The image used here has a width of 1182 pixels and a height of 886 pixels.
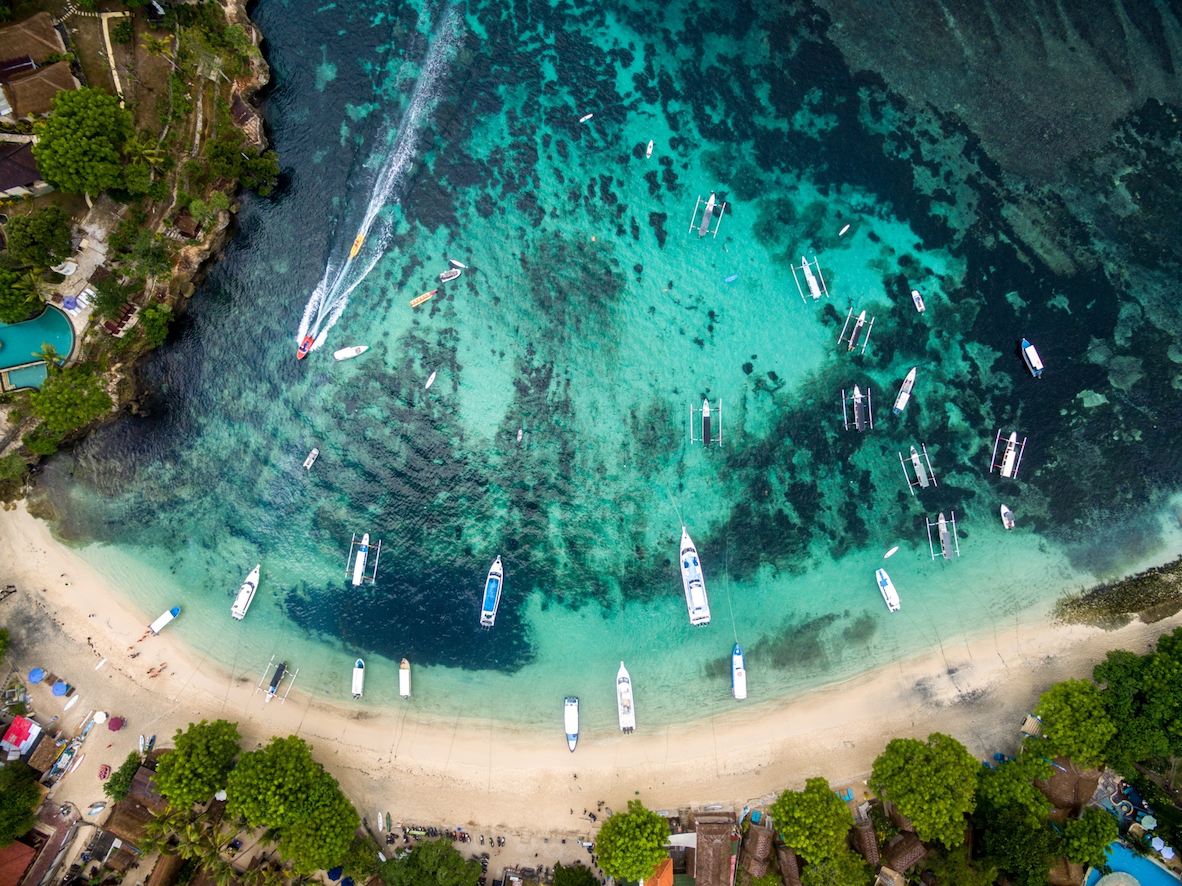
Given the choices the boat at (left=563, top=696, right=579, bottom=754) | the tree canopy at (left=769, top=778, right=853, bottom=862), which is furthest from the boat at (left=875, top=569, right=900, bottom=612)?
the boat at (left=563, top=696, right=579, bottom=754)

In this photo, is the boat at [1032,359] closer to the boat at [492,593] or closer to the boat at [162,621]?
the boat at [492,593]

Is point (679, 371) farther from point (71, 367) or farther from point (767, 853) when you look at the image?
point (71, 367)

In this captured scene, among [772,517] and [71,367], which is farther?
[772,517]

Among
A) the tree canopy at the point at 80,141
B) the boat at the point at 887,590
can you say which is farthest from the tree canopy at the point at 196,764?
the boat at the point at 887,590

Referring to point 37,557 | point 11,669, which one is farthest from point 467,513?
point 11,669

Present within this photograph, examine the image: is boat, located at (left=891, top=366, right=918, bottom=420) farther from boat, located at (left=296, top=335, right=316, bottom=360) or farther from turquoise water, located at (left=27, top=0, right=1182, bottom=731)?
boat, located at (left=296, top=335, right=316, bottom=360)

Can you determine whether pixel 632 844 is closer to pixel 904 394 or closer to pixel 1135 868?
pixel 1135 868

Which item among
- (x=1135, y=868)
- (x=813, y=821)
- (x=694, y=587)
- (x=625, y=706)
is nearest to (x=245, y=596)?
(x=625, y=706)
